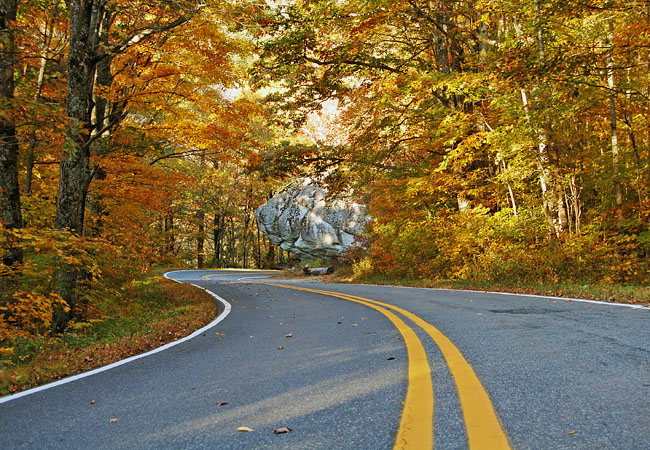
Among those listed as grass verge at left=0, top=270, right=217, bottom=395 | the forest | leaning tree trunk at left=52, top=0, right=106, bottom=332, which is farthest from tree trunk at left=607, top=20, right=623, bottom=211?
leaning tree trunk at left=52, top=0, right=106, bottom=332

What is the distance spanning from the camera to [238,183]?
131 feet

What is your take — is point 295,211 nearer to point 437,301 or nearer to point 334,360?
point 437,301

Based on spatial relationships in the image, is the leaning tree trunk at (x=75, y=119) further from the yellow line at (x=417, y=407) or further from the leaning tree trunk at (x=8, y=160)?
the yellow line at (x=417, y=407)

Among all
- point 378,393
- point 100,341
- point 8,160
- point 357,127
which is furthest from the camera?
point 357,127

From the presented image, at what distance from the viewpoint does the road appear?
8.19 feet

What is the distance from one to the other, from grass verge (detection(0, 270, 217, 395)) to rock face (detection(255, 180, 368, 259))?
1651cm

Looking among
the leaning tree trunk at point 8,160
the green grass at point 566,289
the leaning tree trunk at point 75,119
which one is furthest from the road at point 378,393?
the leaning tree trunk at point 8,160

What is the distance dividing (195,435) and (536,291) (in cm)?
969

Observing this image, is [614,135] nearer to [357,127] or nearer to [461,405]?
[357,127]

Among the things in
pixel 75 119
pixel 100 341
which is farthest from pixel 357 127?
pixel 100 341

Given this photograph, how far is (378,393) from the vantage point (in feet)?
10.7

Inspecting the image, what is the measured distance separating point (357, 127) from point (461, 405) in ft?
50.0

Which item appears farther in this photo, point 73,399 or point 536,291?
point 536,291

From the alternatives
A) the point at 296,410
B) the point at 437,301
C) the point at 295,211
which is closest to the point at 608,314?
the point at 437,301
